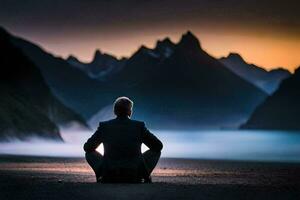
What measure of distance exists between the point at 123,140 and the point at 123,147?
157 millimetres

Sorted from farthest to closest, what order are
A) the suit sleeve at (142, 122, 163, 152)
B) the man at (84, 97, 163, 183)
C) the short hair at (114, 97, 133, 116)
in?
the suit sleeve at (142, 122, 163, 152), the man at (84, 97, 163, 183), the short hair at (114, 97, 133, 116)

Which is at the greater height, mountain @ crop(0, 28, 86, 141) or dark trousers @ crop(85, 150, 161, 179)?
mountain @ crop(0, 28, 86, 141)

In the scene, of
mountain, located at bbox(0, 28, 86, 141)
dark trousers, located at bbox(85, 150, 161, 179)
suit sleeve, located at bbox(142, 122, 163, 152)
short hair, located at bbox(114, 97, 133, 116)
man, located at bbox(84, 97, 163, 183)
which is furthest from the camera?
mountain, located at bbox(0, 28, 86, 141)

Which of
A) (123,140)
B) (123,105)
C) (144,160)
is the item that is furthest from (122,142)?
(123,105)

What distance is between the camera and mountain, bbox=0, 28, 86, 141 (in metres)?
110

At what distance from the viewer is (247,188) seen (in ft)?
69.3

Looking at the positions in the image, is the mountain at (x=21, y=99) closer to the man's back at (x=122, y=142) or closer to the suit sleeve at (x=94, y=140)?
the suit sleeve at (x=94, y=140)

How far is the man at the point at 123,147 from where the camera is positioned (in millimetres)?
20359

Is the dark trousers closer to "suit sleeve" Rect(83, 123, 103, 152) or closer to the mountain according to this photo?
"suit sleeve" Rect(83, 123, 103, 152)

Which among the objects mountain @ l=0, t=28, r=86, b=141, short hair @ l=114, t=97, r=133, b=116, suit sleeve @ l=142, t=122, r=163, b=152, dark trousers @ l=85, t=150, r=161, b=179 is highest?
mountain @ l=0, t=28, r=86, b=141

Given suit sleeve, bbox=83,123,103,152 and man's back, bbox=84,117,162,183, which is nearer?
man's back, bbox=84,117,162,183

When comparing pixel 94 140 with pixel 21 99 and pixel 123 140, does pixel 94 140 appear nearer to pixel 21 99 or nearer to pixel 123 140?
pixel 123 140

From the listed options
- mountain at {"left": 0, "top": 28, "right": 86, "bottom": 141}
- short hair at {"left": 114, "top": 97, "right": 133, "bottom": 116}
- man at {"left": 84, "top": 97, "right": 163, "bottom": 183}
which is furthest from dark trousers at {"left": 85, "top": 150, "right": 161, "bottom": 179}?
mountain at {"left": 0, "top": 28, "right": 86, "bottom": 141}

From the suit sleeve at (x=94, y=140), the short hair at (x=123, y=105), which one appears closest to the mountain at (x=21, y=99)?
the suit sleeve at (x=94, y=140)
